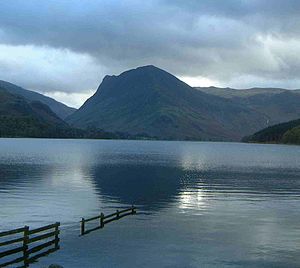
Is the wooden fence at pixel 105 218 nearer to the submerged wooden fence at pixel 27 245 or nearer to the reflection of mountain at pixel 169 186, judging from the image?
the submerged wooden fence at pixel 27 245

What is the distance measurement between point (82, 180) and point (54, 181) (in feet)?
27.4

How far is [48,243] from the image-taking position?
177ft

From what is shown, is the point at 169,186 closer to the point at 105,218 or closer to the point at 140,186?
the point at 140,186

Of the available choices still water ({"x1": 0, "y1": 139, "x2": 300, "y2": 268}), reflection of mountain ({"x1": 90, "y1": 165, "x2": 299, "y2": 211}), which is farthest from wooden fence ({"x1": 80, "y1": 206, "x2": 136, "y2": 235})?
reflection of mountain ({"x1": 90, "y1": 165, "x2": 299, "y2": 211})

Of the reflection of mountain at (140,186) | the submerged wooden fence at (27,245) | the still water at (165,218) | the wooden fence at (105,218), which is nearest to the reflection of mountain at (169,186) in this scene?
the reflection of mountain at (140,186)

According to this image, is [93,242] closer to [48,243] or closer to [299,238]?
[48,243]

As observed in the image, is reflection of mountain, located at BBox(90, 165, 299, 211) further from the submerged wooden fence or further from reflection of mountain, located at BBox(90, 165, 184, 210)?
the submerged wooden fence

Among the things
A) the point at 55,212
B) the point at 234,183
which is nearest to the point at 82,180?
the point at 234,183

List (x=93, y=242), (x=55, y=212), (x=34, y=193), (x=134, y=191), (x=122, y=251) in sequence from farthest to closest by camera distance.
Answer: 1. (x=134, y=191)
2. (x=34, y=193)
3. (x=55, y=212)
4. (x=93, y=242)
5. (x=122, y=251)

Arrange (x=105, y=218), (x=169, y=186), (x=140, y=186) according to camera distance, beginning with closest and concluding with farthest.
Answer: (x=105, y=218) < (x=140, y=186) < (x=169, y=186)

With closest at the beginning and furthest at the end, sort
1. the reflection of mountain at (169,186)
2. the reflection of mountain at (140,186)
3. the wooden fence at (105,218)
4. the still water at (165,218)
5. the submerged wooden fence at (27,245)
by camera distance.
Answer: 1. the submerged wooden fence at (27,245)
2. the still water at (165,218)
3. the wooden fence at (105,218)
4. the reflection of mountain at (140,186)
5. the reflection of mountain at (169,186)

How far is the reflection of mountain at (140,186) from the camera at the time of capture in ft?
308

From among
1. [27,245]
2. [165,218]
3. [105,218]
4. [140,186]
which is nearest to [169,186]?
[140,186]

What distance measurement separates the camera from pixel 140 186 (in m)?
118
